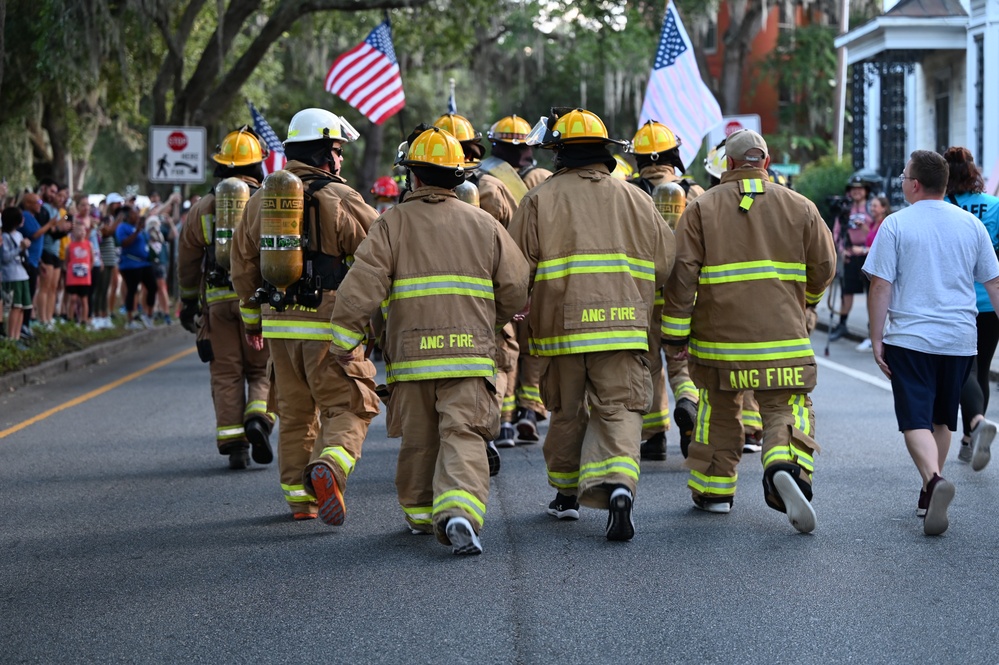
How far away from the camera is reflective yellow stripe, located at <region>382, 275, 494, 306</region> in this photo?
616 cm

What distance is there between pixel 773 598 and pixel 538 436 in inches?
176

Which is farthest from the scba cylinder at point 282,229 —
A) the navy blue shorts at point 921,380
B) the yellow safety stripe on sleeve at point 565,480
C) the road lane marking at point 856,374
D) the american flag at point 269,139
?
the american flag at point 269,139

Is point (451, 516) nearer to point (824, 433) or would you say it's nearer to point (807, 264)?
point (807, 264)

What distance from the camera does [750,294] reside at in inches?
260

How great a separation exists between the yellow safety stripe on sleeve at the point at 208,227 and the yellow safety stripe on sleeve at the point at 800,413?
3.78 meters

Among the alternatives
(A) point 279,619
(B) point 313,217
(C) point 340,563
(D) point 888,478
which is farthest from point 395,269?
(D) point 888,478

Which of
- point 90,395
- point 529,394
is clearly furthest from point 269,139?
point 529,394

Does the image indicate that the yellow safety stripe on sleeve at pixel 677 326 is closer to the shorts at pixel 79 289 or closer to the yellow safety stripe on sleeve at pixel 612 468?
the yellow safety stripe on sleeve at pixel 612 468

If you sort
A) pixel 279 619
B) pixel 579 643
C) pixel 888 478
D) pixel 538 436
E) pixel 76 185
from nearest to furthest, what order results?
pixel 579 643 < pixel 279 619 < pixel 888 478 < pixel 538 436 < pixel 76 185

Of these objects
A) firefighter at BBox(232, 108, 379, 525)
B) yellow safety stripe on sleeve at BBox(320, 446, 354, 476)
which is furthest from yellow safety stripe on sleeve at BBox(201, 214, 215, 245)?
yellow safety stripe on sleeve at BBox(320, 446, 354, 476)

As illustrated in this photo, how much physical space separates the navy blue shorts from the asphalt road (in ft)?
1.72

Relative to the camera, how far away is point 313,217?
689 centimetres

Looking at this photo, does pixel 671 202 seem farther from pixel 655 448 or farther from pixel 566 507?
pixel 566 507

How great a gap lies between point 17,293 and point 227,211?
8091mm
